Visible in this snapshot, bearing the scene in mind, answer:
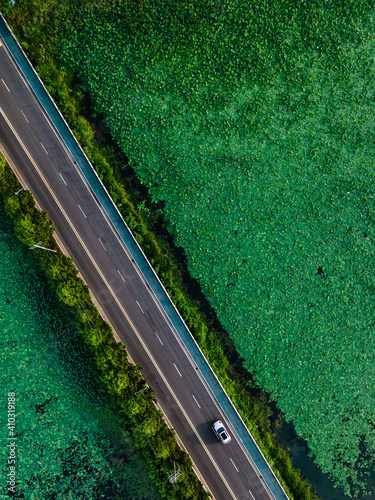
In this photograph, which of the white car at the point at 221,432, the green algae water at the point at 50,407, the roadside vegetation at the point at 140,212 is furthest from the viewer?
the roadside vegetation at the point at 140,212

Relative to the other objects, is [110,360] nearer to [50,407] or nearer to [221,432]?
[50,407]


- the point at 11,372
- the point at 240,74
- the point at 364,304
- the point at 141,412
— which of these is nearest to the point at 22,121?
the point at 240,74

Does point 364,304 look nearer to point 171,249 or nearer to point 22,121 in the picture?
point 171,249

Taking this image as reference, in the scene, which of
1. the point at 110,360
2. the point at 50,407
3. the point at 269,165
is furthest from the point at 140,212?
the point at 50,407

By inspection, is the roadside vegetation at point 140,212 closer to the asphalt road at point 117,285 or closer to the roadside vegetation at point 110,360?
the asphalt road at point 117,285

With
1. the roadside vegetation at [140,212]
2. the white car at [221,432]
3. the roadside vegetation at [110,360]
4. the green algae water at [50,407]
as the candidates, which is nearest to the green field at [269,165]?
the roadside vegetation at [140,212]
